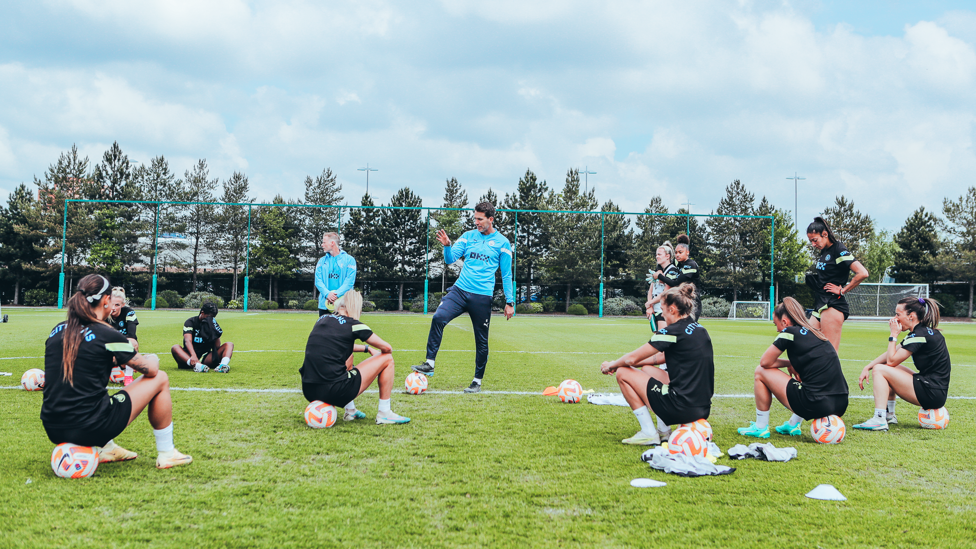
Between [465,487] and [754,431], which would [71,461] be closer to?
[465,487]

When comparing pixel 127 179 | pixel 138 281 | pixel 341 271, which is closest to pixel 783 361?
pixel 341 271

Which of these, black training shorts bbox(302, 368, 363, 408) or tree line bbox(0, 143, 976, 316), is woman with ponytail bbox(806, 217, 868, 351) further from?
tree line bbox(0, 143, 976, 316)

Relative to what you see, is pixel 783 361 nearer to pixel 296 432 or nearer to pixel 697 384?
pixel 697 384

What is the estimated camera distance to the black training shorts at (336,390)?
4767 millimetres

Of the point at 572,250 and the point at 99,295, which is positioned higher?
the point at 572,250

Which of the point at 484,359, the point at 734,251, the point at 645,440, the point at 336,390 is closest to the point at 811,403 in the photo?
the point at 645,440

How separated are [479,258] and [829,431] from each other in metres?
4.06

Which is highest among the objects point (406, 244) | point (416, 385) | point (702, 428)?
point (406, 244)

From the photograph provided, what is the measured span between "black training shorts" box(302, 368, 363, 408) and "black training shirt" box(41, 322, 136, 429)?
158cm

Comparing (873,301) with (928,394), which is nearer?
(928,394)

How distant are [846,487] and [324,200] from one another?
50173 mm

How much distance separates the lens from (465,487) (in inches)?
134

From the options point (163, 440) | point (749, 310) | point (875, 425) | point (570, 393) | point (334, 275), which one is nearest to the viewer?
point (163, 440)

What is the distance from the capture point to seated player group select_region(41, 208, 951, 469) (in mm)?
3393
